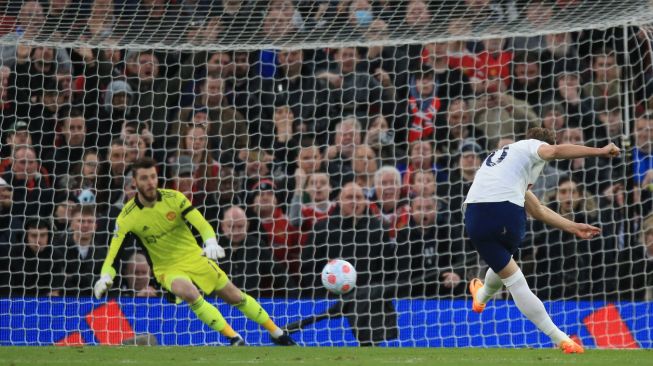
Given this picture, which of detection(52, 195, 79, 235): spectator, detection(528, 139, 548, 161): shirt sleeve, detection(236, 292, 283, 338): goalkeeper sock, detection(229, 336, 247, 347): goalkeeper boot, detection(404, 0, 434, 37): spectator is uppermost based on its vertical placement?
detection(404, 0, 434, 37): spectator

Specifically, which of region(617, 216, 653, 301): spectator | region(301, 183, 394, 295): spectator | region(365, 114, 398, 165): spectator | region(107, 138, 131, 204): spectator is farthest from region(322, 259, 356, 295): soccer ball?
region(107, 138, 131, 204): spectator

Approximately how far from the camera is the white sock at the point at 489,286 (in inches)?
352

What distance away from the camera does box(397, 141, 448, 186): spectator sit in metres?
11.9

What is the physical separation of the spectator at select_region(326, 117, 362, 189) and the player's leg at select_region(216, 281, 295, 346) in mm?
2261

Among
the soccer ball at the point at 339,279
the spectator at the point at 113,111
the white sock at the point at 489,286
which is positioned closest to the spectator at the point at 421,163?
the soccer ball at the point at 339,279

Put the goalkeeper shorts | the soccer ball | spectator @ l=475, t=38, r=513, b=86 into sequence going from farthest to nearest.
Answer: spectator @ l=475, t=38, r=513, b=86
the goalkeeper shorts
the soccer ball

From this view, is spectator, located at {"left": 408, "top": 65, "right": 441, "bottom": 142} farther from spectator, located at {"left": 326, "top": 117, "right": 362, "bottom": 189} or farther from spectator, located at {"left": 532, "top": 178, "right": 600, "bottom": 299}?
spectator, located at {"left": 532, "top": 178, "right": 600, "bottom": 299}

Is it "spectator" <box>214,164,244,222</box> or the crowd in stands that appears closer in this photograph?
the crowd in stands

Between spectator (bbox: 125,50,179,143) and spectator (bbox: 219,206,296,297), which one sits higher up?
spectator (bbox: 125,50,179,143)

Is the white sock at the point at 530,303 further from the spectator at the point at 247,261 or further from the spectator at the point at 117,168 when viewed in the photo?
the spectator at the point at 117,168

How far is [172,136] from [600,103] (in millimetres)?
4668

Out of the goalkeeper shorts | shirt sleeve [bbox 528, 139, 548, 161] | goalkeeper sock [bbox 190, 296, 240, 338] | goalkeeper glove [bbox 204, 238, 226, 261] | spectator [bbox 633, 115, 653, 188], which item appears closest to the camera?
shirt sleeve [bbox 528, 139, 548, 161]

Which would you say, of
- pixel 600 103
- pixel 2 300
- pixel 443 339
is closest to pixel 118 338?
pixel 2 300

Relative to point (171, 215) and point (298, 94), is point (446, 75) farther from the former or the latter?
point (171, 215)
